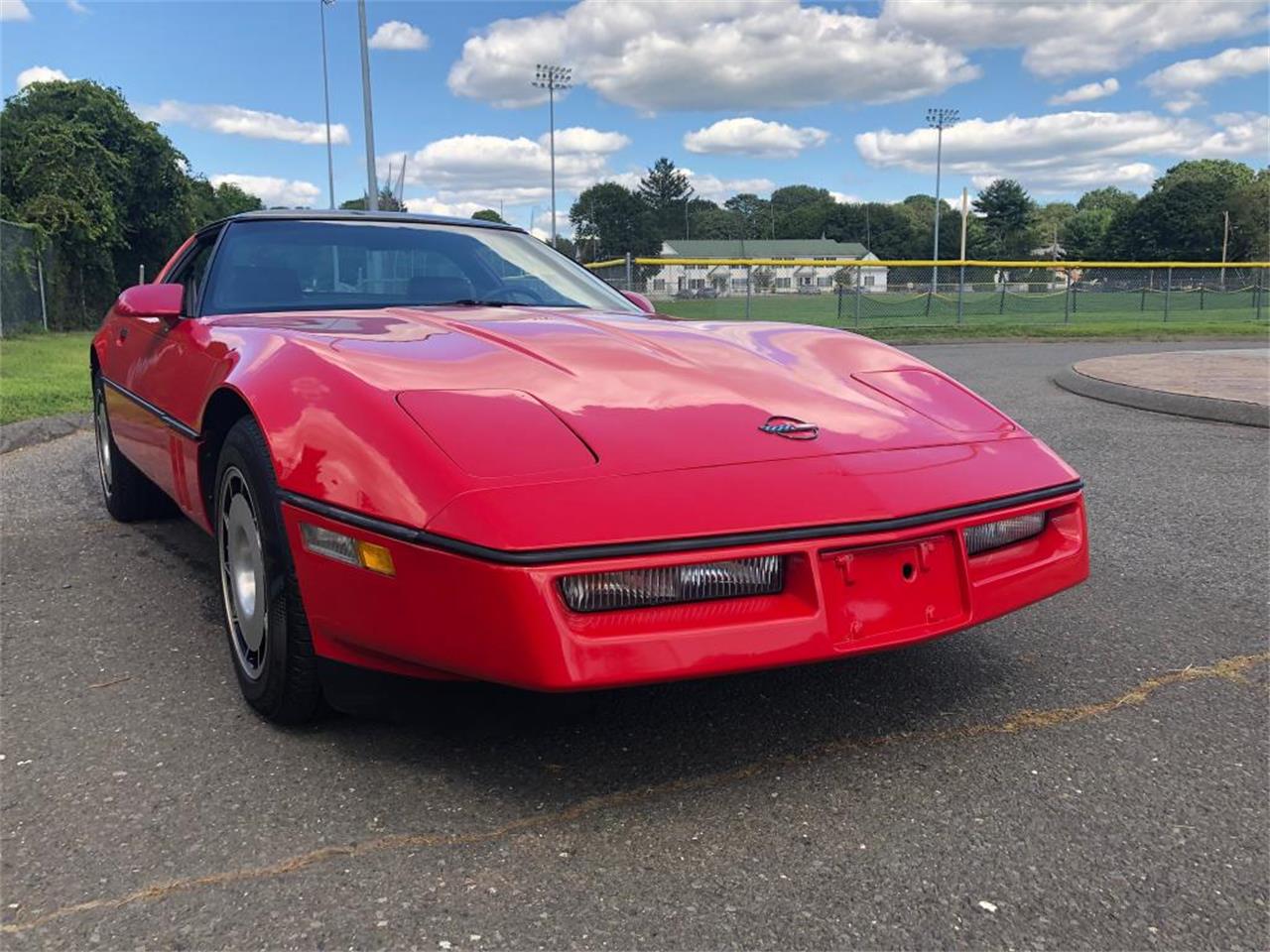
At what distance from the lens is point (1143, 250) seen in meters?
80.7

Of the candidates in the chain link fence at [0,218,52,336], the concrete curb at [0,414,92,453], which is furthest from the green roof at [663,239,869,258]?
the concrete curb at [0,414,92,453]

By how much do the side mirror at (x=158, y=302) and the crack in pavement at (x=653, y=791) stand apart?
1.96 metres

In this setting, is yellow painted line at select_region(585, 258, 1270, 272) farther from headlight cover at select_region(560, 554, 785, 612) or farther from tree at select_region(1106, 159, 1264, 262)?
tree at select_region(1106, 159, 1264, 262)

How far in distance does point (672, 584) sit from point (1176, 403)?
24.3ft

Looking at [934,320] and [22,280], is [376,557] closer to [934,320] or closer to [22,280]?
[22,280]

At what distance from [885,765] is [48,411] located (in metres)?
7.68

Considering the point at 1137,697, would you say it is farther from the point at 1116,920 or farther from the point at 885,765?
the point at 1116,920

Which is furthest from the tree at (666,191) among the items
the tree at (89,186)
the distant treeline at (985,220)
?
the tree at (89,186)

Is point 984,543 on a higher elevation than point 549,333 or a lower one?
lower

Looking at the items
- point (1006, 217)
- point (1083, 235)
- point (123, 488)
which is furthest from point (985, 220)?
point (123, 488)

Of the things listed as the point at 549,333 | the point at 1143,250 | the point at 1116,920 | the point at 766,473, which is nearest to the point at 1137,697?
the point at 1116,920

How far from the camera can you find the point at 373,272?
11.2 feet

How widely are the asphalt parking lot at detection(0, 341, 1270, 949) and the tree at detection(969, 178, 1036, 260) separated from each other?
99.1 meters

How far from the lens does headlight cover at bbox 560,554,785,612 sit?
1.84 meters
